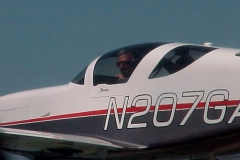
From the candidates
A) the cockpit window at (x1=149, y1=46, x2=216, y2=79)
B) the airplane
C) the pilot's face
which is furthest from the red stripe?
the pilot's face

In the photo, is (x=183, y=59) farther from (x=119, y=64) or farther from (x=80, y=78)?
(x=80, y=78)

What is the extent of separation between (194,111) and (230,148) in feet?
4.00

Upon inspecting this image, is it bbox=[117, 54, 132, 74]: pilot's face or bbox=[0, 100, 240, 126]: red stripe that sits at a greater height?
bbox=[117, 54, 132, 74]: pilot's face

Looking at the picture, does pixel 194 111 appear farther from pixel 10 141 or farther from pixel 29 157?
pixel 29 157

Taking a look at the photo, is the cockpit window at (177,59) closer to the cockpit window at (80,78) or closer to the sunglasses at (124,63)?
the sunglasses at (124,63)

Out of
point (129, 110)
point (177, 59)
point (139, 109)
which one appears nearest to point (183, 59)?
point (177, 59)

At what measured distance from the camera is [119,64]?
11.2 meters

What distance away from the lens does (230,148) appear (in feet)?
34.5

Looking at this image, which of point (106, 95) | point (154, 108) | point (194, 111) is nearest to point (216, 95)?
point (194, 111)

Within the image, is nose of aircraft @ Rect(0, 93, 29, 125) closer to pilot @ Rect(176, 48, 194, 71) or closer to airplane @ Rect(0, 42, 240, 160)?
airplane @ Rect(0, 42, 240, 160)

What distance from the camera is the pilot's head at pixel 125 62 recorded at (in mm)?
10898

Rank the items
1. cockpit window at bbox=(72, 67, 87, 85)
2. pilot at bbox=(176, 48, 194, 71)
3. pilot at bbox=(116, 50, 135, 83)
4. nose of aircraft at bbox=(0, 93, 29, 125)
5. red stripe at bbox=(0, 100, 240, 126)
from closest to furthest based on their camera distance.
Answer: red stripe at bbox=(0, 100, 240, 126), pilot at bbox=(176, 48, 194, 71), pilot at bbox=(116, 50, 135, 83), cockpit window at bbox=(72, 67, 87, 85), nose of aircraft at bbox=(0, 93, 29, 125)

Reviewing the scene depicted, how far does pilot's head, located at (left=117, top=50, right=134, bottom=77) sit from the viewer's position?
10.9 meters

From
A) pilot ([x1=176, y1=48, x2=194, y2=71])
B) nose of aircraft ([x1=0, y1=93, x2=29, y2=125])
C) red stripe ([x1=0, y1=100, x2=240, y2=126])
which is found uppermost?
pilot ([x1=176, y1=48, x2=194, y2=71])
